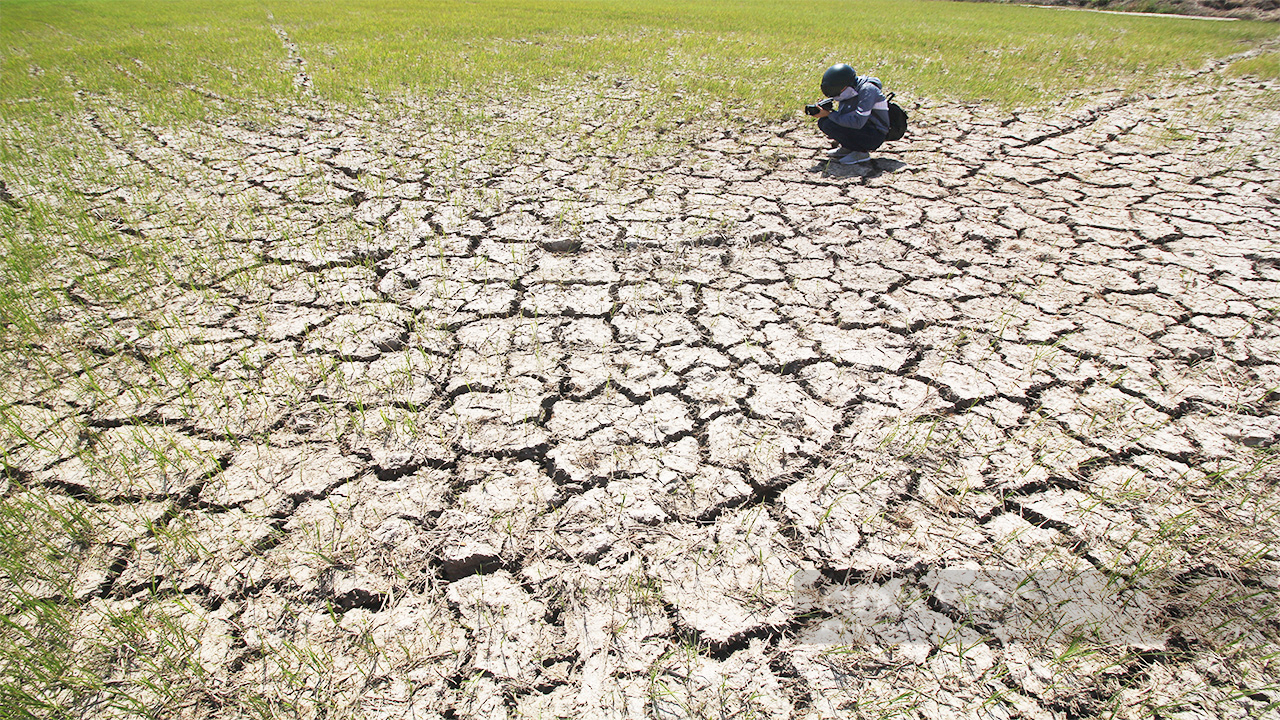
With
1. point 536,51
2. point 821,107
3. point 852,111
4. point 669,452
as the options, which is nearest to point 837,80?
point 821,107

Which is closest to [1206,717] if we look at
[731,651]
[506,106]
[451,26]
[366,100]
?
[731,651]

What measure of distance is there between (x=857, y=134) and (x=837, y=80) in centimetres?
56

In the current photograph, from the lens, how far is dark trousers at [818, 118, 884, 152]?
14.5 ft

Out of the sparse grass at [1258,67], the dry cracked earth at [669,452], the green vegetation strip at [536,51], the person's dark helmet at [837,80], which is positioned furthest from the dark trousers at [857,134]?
the sparse grass at [1258,67]

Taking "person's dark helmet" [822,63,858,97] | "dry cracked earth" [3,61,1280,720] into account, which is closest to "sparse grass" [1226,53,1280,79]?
"dry cracked earth" [3,61,1280,720]

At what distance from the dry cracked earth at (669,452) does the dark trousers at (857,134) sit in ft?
2.57

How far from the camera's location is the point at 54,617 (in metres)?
1.44

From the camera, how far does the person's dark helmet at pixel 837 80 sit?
13.1ft

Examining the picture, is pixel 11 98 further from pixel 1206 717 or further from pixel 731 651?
pixel 1206 717

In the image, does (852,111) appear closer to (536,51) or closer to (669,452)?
(669,452)

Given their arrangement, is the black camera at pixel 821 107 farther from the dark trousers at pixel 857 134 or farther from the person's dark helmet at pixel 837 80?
the dark trousers at pixel 857 134

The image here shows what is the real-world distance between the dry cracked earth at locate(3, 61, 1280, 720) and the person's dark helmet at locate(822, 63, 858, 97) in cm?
91

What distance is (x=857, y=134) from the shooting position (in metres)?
4.43

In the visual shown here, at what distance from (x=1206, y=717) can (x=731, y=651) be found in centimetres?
108
